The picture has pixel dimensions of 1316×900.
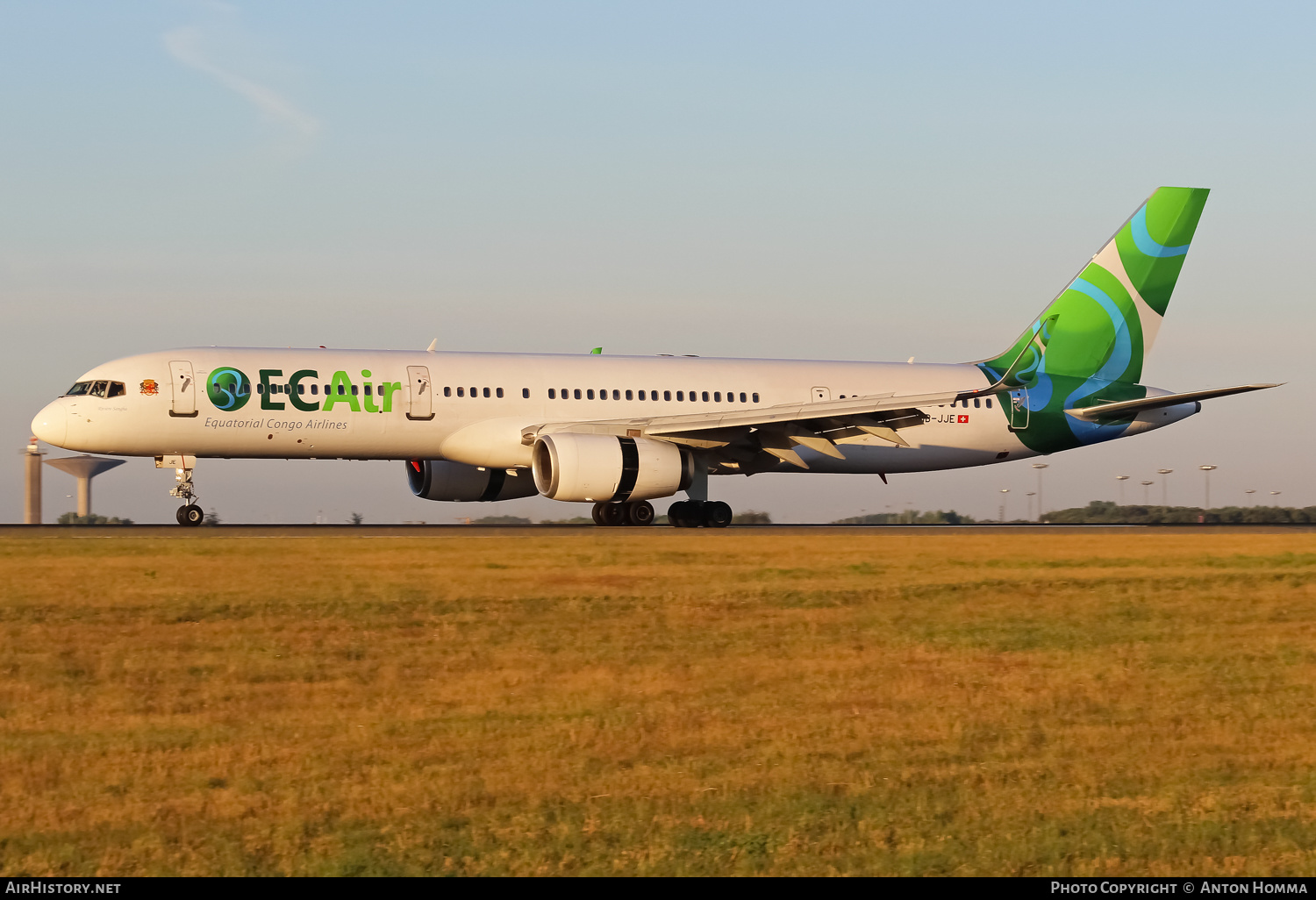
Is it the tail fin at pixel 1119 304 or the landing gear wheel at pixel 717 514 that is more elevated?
the tail fin at pixel 1119 304

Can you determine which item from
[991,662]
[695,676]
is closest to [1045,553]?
[991,662]

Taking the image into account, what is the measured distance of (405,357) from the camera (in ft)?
106

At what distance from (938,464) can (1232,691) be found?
2391 centimetres

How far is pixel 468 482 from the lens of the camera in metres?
34.7

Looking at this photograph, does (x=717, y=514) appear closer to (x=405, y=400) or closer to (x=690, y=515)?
(x=690, y=515)

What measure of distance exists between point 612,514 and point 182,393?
9556 millimetres

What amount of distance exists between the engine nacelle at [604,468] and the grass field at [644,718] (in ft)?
26.1

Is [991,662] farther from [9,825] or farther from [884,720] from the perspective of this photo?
[9,825]

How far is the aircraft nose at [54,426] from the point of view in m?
30.3
